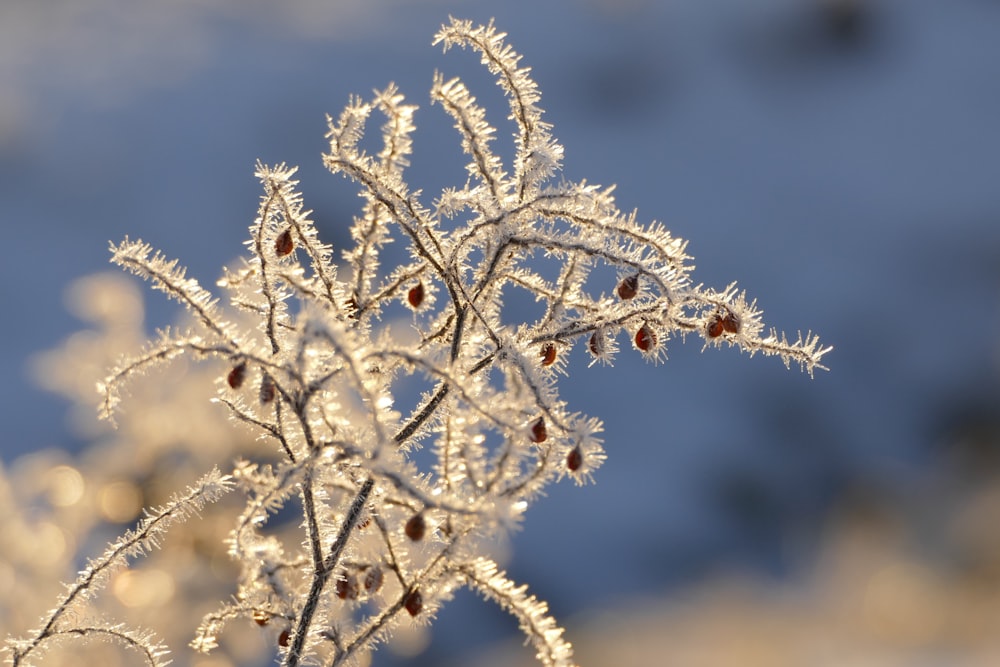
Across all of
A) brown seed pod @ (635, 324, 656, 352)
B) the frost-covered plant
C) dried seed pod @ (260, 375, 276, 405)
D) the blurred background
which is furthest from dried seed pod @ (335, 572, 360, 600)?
the blurred background

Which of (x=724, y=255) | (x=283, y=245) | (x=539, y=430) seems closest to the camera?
(x=539, y=430)

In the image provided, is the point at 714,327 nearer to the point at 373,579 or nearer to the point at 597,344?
the point at 597,344

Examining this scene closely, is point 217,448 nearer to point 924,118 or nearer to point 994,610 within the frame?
point 994,610

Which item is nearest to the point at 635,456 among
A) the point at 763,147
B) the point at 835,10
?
the point at 763,147

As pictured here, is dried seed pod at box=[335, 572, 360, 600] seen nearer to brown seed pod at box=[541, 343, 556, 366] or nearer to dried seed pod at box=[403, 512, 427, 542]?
dried seed pod at box=[403, 512, 427, 542]

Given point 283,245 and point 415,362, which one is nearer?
point 415,362

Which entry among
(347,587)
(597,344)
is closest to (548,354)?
(597,344)
